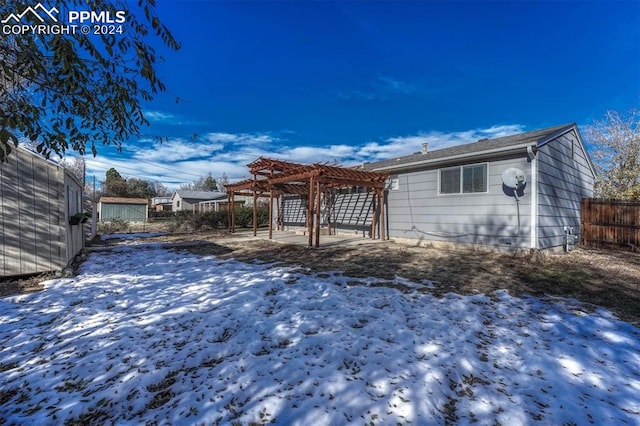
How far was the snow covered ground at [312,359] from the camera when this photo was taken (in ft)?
6.49

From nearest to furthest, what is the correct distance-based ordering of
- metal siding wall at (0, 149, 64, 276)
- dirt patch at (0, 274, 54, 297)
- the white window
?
dirt patch at (0, 274, 54, 297)
metal siding wall at (0, 149, 64, 276)
the white window

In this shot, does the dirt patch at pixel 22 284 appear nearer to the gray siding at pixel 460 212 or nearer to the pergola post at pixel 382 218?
the pergola post at pixel 382 218

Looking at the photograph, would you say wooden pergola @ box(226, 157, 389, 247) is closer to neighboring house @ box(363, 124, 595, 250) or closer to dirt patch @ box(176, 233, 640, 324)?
neighboring house @ box(363, 124, 595, 250)

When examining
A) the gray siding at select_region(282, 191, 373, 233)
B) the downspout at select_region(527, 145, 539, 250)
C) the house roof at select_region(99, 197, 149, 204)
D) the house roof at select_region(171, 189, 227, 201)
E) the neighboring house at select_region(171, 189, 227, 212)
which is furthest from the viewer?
the house roof at select_region(171, 189, 227, 201)

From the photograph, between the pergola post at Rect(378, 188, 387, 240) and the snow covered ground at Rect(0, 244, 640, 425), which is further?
the pergola post at Rect(378, 188, 387, 240)

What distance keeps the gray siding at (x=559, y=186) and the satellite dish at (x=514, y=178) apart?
1.47ft

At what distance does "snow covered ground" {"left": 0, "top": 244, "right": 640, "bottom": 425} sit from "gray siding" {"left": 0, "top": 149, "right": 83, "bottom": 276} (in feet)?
4.65

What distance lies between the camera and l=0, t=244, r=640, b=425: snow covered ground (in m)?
1.98

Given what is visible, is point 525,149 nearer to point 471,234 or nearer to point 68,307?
point 471,234

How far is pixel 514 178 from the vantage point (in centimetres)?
721

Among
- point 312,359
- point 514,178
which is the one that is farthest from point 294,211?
point 312,359

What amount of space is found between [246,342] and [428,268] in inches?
182

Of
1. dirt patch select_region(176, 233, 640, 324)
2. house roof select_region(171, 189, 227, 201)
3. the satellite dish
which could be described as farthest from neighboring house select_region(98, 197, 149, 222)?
the satellite dish

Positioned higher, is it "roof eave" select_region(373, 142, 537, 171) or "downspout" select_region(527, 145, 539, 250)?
"roof eave" select_region(373, 142, 537, 171)
